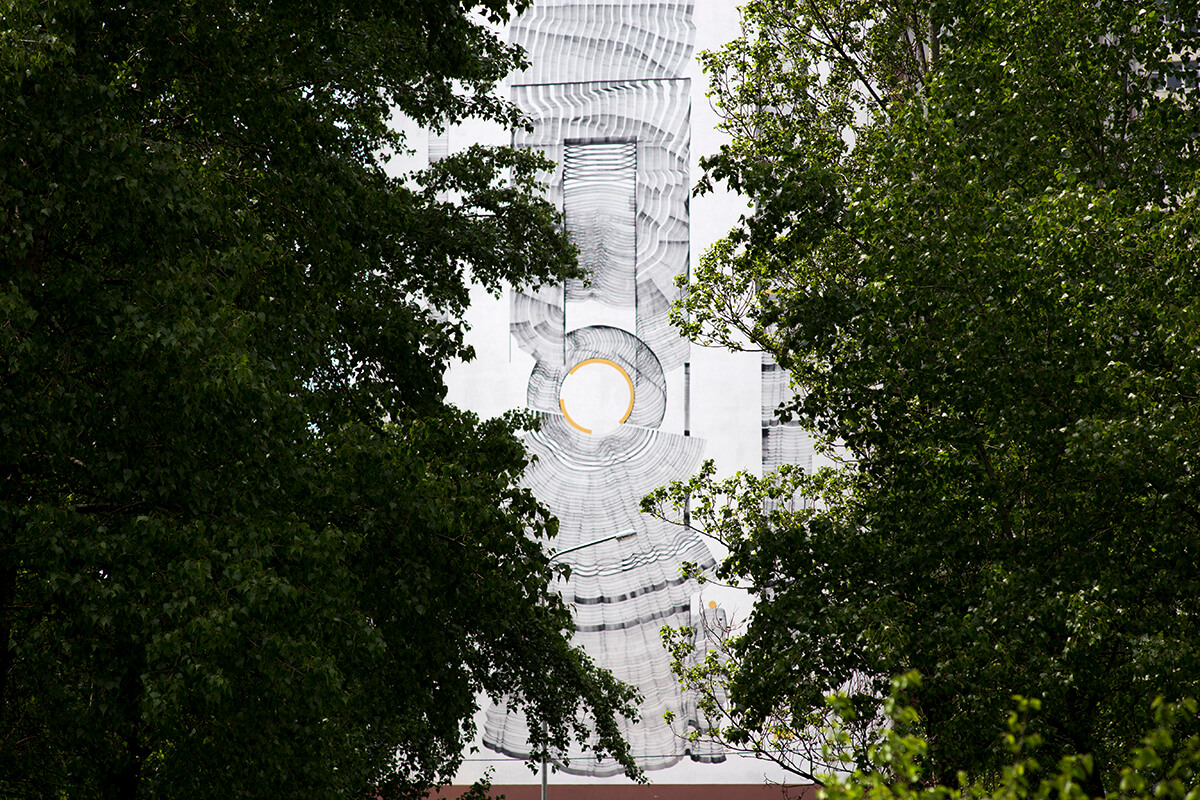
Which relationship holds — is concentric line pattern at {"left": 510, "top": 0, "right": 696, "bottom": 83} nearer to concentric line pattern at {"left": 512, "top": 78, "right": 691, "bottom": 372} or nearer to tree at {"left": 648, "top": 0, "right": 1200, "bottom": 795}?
concentric line pattern at {"left": 512, "top": 78, "right": 691, "bottom": 372}

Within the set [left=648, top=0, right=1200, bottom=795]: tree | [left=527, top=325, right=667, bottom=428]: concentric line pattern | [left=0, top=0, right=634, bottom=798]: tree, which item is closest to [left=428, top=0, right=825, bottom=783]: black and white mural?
[left=527, top=325, right=667, bottom=428]: concentric line pattern

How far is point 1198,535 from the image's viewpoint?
6.93 meters

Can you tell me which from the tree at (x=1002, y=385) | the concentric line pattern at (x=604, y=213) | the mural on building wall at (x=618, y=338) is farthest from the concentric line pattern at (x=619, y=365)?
the tree at (x=1002, y=385)

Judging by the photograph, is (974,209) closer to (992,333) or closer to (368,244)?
(992,333)

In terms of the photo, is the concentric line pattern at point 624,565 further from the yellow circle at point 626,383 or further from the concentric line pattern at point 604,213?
the concentric line pattern at point 604,213

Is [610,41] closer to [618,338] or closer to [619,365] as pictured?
[618,338]

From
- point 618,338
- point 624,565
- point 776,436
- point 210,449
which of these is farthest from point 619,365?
point 210,449

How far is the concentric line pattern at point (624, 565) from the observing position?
2069 cm

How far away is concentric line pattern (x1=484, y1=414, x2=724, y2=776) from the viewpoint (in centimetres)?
2069

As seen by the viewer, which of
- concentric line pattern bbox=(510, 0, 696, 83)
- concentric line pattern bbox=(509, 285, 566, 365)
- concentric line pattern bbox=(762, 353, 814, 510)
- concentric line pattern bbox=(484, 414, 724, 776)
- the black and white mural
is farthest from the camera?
concentric line pattern bbox=(510, 0, 696, 83)

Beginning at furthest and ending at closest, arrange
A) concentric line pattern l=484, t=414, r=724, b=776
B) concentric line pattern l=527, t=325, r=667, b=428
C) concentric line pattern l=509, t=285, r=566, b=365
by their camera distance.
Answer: concentric line pattern l=509, t=285, r=566, b=365
concentric line pattern l=527, t=325, r=667, b=428
concentric line pattern l=484, t=414, r=724, b=776

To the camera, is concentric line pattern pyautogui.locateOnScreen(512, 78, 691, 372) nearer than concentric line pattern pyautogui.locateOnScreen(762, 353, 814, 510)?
No

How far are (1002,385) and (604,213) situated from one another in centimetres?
1537

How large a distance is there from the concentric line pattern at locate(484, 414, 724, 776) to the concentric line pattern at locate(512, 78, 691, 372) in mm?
2246
